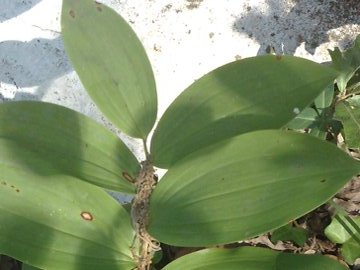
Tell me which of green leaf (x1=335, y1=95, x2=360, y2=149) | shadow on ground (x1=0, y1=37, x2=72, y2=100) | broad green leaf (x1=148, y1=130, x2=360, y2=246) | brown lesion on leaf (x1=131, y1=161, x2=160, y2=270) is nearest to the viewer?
broad green leaf (x1=148, y1=130, x2=360, y2=246)

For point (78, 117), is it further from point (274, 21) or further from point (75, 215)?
point (274, 21)

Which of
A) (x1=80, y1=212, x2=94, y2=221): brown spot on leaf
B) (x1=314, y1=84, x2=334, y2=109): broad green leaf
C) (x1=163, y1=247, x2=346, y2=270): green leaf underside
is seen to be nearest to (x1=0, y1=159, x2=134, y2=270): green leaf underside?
(x1=80, y1=212, x2=94, y2=221): brown spot on leaf

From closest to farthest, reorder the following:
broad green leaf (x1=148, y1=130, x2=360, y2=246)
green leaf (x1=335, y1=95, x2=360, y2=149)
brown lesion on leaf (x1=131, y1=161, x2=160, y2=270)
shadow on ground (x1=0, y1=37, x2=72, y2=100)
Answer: broad green leaf (x1=148, y1=130, x2=360, y2=246)
brown lesion on leaf (x1=131, y1=161, x2=160, y2=270)
green leaf (x1=335, y1=95, x2=360, y2=149)
shadow on ground (x1=0, y1=37, x2=72, y2=100)

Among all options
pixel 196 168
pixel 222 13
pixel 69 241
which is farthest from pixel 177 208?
pixel 222 13

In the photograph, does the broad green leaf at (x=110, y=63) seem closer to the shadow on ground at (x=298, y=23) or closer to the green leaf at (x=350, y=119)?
the green leaf at (x=350, y=119)

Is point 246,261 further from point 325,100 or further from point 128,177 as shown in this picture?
point 325,100

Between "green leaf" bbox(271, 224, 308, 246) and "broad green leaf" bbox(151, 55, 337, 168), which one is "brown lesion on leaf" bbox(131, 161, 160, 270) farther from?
"green leaf" bbox(271, 224, 308, 246)
